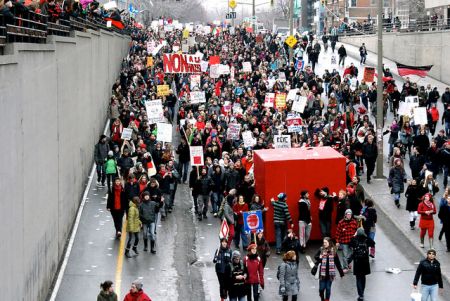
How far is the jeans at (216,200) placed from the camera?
24.7 meters

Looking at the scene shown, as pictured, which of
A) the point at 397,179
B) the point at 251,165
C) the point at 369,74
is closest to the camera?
the point at 397,179

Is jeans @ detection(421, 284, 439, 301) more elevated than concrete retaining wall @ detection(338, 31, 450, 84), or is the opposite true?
concrete retaining wall @ detection(338, 31, 450, 84)

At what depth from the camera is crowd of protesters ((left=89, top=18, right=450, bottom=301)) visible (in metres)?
17.8

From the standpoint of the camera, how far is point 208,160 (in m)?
25.5

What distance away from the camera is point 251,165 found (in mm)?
25344

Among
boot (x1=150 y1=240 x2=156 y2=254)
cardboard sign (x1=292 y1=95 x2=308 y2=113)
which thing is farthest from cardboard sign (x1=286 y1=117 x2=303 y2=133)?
boot (x1=150 y1=240 x2=156 y2=254)

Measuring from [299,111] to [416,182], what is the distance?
11775mm

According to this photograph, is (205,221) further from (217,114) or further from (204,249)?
(217,114)

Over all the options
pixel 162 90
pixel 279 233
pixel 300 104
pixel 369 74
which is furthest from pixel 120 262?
pixel 369 74

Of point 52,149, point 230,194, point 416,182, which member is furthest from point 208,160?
point 52,149

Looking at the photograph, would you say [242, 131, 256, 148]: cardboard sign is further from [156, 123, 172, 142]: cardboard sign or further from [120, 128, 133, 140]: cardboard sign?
Answer: [120, 128, 133, 140]: cardboard sign

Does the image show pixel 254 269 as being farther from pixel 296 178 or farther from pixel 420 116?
pixel 420 116

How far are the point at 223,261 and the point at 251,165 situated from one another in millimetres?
8351

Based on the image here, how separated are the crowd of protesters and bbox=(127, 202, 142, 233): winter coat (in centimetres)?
2
